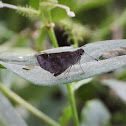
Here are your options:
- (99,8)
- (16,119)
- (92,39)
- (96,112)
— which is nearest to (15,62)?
(16,119)

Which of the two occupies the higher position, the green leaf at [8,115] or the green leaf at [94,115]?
the green leaf at [8,115]

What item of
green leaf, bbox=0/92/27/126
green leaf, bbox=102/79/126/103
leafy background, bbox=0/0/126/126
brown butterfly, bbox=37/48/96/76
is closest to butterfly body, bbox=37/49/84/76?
brown butterfly, bbox=37/48/96/76

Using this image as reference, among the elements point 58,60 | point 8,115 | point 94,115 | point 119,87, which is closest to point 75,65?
point 58,60

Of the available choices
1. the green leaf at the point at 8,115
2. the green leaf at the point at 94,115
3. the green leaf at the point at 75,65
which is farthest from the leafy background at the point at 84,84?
the green leaf at the point at 75,65

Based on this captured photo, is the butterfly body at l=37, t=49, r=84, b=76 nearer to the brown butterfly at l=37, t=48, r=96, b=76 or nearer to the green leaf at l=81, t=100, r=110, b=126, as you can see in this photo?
the brown butterfly at l=37, t=48, r=96, b=76

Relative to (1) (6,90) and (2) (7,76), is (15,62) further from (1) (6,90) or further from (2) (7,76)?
(2) (7,76)

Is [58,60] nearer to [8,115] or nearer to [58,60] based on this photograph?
[58,60]

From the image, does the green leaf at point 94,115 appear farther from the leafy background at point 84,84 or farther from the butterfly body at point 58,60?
the butterfly body at point 58,60
